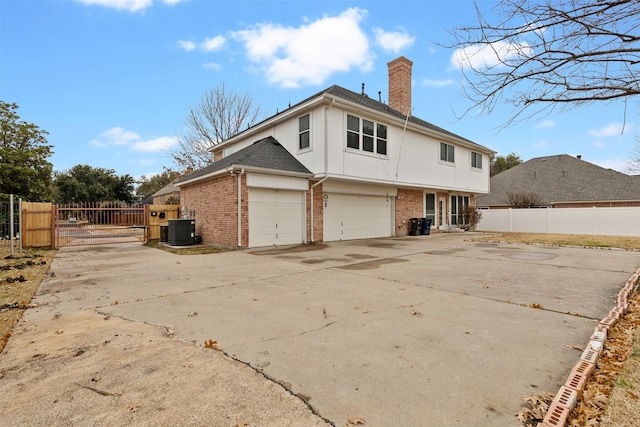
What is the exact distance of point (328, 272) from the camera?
6973mm

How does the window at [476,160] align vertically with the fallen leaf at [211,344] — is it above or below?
above

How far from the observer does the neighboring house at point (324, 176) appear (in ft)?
38.1

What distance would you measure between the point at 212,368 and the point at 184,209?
1446cm

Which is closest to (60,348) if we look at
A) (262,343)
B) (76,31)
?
(262,343)

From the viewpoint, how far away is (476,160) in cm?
2100

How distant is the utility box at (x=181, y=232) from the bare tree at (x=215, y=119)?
47.9ft

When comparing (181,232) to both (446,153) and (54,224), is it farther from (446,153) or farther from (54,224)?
(446,153)

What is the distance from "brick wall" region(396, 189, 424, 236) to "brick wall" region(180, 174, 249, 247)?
9.07m

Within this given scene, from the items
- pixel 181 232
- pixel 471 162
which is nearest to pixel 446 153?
pixel 471 162

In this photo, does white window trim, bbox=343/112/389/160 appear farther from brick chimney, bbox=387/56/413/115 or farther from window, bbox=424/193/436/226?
window, bbox=424/193/436/226

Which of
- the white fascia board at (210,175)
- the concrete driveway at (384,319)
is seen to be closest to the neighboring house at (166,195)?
the white fascia board at (210,175)

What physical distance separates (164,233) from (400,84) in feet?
47.2

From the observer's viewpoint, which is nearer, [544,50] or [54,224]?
[544,50]

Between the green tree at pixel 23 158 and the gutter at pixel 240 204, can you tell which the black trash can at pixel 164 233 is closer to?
the gutter at pixel 240 204
